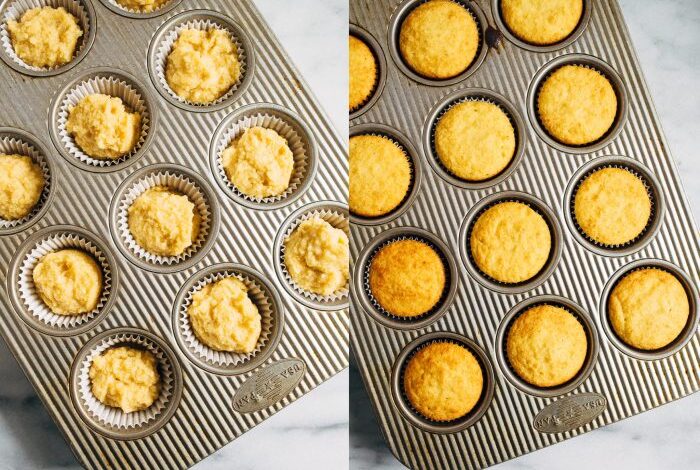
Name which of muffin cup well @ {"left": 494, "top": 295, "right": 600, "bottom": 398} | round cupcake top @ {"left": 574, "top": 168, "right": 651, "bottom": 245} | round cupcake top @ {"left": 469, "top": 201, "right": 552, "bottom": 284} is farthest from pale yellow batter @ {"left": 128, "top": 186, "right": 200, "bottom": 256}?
round cupcake top @ {"left": 574, "top": 168, "right": 651, "bottom": 245}

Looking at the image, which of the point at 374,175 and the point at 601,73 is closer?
the point at 374,175

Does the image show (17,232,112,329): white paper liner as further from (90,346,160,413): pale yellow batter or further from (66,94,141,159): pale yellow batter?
(66,94,141,159): pale yellow batter

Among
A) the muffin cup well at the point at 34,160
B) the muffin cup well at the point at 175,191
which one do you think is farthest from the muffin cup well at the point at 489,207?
the muffin cup well at the point at 34,160

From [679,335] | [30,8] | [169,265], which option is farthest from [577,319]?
[30,8]

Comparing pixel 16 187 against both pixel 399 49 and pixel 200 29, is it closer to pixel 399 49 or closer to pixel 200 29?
pixel 200 29

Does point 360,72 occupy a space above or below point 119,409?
above

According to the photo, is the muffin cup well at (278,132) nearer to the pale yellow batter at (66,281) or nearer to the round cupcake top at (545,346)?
the pale yellow batter at (66,281)
